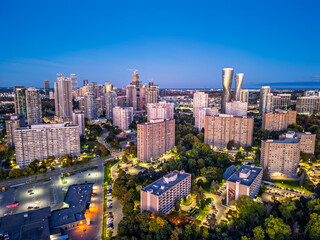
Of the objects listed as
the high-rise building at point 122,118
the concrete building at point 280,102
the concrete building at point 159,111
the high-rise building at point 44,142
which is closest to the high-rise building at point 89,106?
the high-rise building at point 122,118

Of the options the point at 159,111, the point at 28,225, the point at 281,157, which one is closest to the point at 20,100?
the point at 159,111

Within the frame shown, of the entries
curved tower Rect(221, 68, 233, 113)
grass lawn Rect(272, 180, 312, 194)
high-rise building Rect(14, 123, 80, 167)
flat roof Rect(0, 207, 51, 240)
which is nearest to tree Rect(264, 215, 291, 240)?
grass lawn Rect(272, 180, 312, 194)

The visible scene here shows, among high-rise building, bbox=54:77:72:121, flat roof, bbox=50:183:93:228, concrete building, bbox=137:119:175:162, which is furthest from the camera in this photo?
high-rise building, bbox=54:77:72:121

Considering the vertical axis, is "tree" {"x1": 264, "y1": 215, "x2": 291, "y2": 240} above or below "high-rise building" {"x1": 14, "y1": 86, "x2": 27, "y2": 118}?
below

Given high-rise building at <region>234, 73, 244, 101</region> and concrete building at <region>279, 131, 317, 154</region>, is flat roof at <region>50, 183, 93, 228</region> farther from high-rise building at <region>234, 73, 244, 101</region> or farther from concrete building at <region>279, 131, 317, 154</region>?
high-rise building at <region>234, 73, 244, 101</region>

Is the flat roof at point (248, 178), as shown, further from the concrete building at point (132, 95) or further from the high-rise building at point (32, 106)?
the concrete building at point (132, 95)

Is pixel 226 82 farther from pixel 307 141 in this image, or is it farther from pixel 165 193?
pixel 165 193
